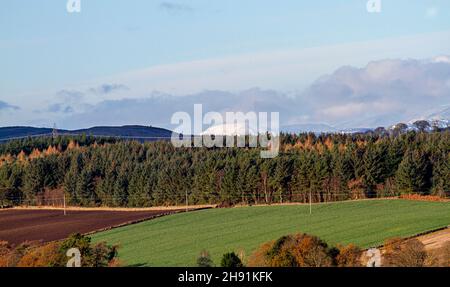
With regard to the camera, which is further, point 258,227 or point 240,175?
point 240,175

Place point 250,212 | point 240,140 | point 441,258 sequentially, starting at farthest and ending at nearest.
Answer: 1. point 240,140
2. point 250,212
3. point 441,258

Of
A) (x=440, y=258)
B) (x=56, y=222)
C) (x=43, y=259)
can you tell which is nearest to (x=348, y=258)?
(x=440, y=258)

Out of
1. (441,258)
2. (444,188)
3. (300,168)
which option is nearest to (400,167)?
(444,188)

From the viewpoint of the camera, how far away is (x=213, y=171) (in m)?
94.3

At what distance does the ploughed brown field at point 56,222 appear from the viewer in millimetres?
66000

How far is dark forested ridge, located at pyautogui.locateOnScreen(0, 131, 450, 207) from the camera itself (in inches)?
3386

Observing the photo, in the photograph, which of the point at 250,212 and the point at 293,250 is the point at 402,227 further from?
the point at 293,250

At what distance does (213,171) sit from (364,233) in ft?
130

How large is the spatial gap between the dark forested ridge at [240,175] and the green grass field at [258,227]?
8.74 m

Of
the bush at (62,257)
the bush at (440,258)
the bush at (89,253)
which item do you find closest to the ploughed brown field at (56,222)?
the bush at (89,253)

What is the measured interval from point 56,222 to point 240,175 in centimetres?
2241

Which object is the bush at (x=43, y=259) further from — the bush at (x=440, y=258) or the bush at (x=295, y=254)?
the bush at (x=440, y=258)

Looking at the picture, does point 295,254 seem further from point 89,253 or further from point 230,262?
point 89,253

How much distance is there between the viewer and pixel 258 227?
6450 cm
